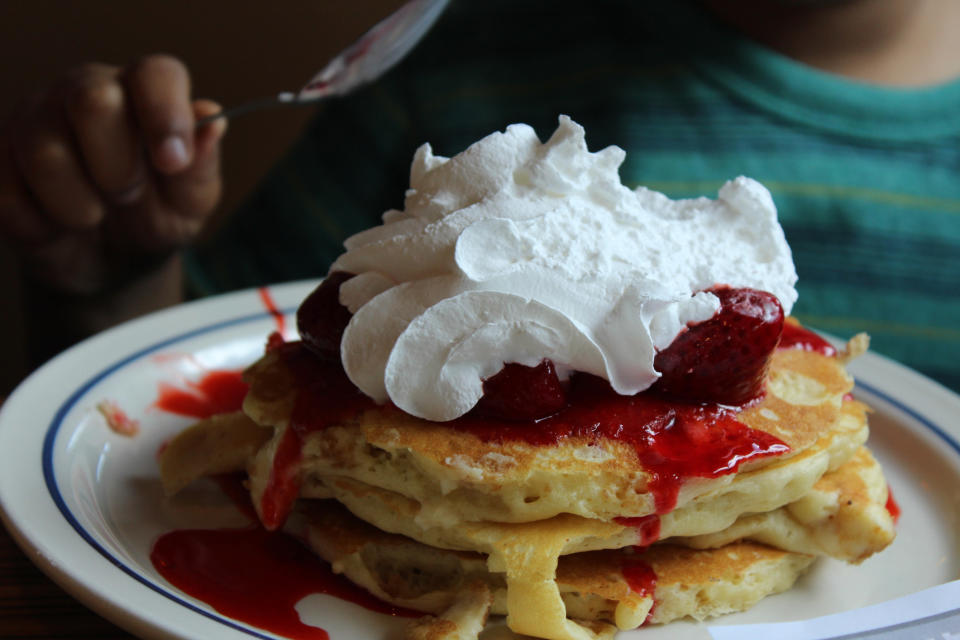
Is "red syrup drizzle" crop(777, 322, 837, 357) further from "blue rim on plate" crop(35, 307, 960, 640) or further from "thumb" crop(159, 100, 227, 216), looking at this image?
"thumb" crop(159, 100, 227, 216)

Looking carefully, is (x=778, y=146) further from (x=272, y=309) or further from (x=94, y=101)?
(x=94, y=101)

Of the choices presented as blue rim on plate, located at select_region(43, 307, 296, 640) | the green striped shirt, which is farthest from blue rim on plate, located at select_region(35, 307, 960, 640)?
the green striped shirt

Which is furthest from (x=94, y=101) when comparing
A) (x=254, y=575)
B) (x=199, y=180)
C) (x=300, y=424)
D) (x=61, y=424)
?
(x=254, y=575)

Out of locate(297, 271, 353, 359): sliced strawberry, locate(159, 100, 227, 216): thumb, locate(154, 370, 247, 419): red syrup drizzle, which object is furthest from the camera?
locate(159, 100, 227, 216): thumb

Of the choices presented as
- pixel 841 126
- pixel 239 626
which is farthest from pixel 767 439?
pixel 841 126

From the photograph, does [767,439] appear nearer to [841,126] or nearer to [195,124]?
[195,124]

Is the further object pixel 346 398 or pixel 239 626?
pixel 346 398
